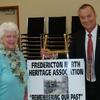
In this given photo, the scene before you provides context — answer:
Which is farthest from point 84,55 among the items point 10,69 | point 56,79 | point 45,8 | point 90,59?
point 45,8

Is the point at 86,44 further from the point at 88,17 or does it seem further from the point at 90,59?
the point at 88,17

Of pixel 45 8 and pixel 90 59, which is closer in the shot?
pixel 90 59

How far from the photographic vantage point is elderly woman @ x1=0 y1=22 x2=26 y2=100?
2.93m

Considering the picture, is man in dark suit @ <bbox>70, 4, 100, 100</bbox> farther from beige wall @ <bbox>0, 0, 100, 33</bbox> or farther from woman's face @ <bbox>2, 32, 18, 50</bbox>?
beige wall @ <bbox>0, 0, 100, 33</bbox>

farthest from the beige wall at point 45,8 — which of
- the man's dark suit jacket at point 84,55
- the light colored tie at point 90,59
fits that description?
the light colored tie at point 90,59

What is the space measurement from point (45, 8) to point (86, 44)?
9.83ft

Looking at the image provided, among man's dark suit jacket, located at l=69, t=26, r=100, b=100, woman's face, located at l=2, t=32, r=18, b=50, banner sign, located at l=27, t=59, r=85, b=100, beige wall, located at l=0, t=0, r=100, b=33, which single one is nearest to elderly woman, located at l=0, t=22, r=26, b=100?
woman's face, located at l=2, t=32, r=18, b=50

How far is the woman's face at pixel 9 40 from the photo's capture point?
117 inches

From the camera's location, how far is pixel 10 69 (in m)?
2.99

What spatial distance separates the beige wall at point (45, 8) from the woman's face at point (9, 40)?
3030 millimetres

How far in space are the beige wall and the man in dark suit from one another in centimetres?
248

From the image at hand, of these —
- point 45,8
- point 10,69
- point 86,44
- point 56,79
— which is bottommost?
point 56,79


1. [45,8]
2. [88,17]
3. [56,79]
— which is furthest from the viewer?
[45,8]

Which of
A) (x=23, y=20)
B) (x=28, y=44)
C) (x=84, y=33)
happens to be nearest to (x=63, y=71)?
(x=84, y=33)
